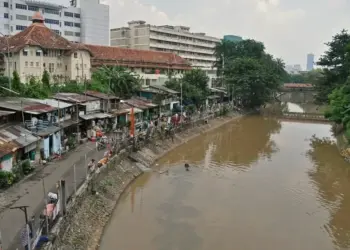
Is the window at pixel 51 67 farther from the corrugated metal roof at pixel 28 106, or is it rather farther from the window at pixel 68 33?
the window at pixel 68 33

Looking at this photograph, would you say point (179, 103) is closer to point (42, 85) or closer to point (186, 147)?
point (186, 147)

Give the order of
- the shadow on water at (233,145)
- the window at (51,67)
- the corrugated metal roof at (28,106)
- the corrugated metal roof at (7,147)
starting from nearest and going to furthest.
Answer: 1. the corrugated metal roof at (7,147)
2. the corrugated metal roof at (28,106)
3. the shadow on water at (233,145)
4. the window at (51,67)

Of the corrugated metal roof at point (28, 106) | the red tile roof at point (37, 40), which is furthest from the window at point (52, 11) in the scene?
the corrugated metal roof at point (28, 106)

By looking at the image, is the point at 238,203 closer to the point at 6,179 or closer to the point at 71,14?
the point at 6,179

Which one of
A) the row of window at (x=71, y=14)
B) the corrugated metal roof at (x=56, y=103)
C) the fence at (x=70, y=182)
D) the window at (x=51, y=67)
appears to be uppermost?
the row of window at (x=71, y=14)

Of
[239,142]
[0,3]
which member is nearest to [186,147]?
[239,142]

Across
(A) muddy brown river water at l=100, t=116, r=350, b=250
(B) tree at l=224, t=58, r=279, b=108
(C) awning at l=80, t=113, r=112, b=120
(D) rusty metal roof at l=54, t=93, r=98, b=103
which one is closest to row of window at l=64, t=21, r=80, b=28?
(B) tree at l=224, t=58, r=279, b=108

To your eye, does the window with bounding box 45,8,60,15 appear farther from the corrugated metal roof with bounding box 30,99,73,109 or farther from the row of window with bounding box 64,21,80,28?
the corrugated metal roof with bounding box 30,99,73,109
